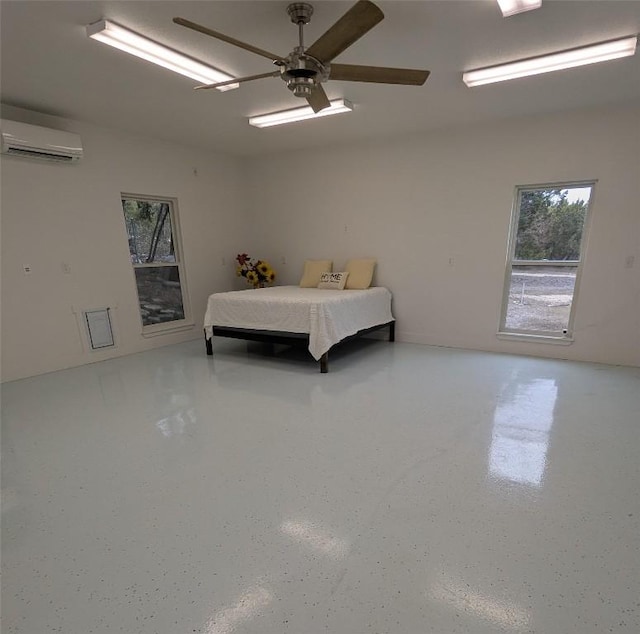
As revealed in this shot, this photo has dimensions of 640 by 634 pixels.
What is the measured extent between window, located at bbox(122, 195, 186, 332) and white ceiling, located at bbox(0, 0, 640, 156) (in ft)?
3.41

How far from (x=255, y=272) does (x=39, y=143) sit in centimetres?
298

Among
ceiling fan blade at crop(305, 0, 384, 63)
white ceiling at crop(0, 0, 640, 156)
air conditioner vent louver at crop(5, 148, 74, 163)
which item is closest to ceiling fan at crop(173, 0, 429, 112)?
ceiling fan blade at crop(305, 0, 384, 63)

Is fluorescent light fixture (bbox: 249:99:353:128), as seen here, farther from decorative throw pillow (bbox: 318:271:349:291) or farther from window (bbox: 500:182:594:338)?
window (bbox: 500:182:594:338)

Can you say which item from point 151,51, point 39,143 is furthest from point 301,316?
point 39,143

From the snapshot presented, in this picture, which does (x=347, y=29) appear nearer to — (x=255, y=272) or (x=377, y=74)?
(x=377, y=74)

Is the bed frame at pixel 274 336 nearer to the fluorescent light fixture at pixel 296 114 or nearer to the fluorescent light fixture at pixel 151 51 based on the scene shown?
the fluorescent light fixture at pixel 296 114

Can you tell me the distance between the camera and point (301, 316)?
3938 mm

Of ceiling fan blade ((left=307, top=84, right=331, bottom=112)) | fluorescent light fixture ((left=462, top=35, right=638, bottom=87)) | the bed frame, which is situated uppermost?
fluorescent light fixture ((left=462, top=35, right=638, bottom=87))

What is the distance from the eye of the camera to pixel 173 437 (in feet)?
8.36

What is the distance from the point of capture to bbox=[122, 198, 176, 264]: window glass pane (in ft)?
15.7

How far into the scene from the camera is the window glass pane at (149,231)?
→ 478 centimetres

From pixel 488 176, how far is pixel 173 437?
440 centimetres

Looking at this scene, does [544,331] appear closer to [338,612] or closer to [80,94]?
[338,612]

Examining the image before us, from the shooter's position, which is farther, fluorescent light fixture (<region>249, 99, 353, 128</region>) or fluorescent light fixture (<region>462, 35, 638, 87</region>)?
fluorescent light fixture (<region>249, 99, 353, 128</region>)
